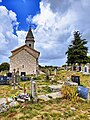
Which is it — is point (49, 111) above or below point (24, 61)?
below

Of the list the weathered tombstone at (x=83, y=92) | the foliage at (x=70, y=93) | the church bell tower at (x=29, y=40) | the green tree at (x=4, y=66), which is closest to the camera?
the foliage at (x=70, y=93)

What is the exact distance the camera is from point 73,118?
29.1ft

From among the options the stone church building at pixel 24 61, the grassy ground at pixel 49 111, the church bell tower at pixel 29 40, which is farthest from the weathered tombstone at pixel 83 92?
the church bell tower at pixel 29 40

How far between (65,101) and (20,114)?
11.8 ft

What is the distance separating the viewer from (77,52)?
47812mm

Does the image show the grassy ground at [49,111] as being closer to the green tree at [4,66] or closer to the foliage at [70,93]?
the foliage at [70,93]

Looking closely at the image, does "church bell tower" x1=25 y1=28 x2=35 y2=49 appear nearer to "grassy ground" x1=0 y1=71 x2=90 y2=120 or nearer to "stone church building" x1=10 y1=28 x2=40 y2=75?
"stone church building" x1=10 y1=28 x2=40 y2=75

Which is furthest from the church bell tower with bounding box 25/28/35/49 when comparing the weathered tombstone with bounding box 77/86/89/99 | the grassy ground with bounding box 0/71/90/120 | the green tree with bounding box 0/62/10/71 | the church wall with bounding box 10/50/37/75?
the grassy ground with bounding box 0/71/90/120

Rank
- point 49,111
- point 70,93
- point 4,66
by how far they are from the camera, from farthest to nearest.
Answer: point 4,66 < point 70,93 < point 49,111

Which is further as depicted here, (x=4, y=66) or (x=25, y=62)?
(x=4, y=66)

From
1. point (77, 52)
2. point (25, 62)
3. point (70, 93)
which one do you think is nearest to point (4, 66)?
point (25, 62)

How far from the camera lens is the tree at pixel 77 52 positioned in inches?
1875

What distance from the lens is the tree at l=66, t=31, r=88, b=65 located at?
156 ft

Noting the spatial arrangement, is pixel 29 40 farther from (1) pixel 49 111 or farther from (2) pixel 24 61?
(1) pixel 49 111
